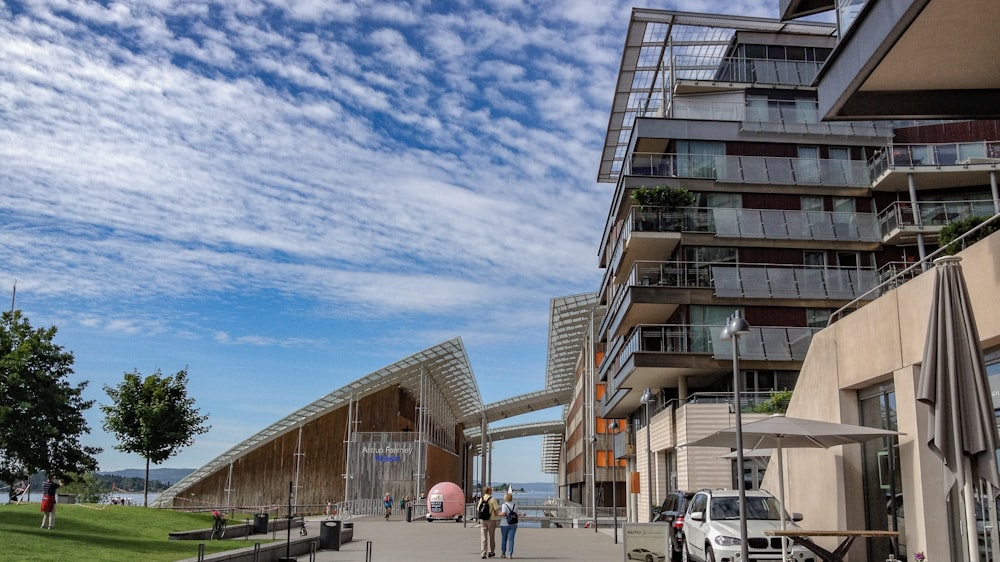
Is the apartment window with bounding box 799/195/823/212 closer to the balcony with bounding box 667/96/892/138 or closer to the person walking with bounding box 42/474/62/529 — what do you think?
the balcony with bounding box 667/96/892/138

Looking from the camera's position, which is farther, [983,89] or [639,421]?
[639,421]

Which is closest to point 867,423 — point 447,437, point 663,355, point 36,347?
point 663,355

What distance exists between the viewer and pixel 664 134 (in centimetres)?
3803

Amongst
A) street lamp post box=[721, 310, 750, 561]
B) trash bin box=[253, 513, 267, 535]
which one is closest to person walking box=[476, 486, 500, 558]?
street lamp post box=[721, 310, 750, 561]

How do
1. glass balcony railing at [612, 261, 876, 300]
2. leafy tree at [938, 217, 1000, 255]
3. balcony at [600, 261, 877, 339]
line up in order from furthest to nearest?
glass balcony railing at [612, 261, 876, 300]
balcony at [600, 261, 877, 339]
leafy tree at [938, 217, 1000, 255]

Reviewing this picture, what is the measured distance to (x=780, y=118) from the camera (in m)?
39.0

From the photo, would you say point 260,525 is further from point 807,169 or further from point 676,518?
point 807,169

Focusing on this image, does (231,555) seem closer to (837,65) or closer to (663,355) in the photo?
(837,65)

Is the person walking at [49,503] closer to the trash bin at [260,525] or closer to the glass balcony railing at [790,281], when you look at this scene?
Answer: the trash bin at [260,525]

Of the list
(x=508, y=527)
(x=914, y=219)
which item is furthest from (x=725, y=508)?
(x=914, y=219)

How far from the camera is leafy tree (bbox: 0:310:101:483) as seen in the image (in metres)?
24.6

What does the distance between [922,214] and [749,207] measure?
6991mm

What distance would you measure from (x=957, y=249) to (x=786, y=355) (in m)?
21.9

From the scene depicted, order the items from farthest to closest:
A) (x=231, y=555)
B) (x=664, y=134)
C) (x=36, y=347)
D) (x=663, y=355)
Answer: (x=664, y=134)
(x=663, y=355)
(x=36, y=347)
(x=231, y=555)
